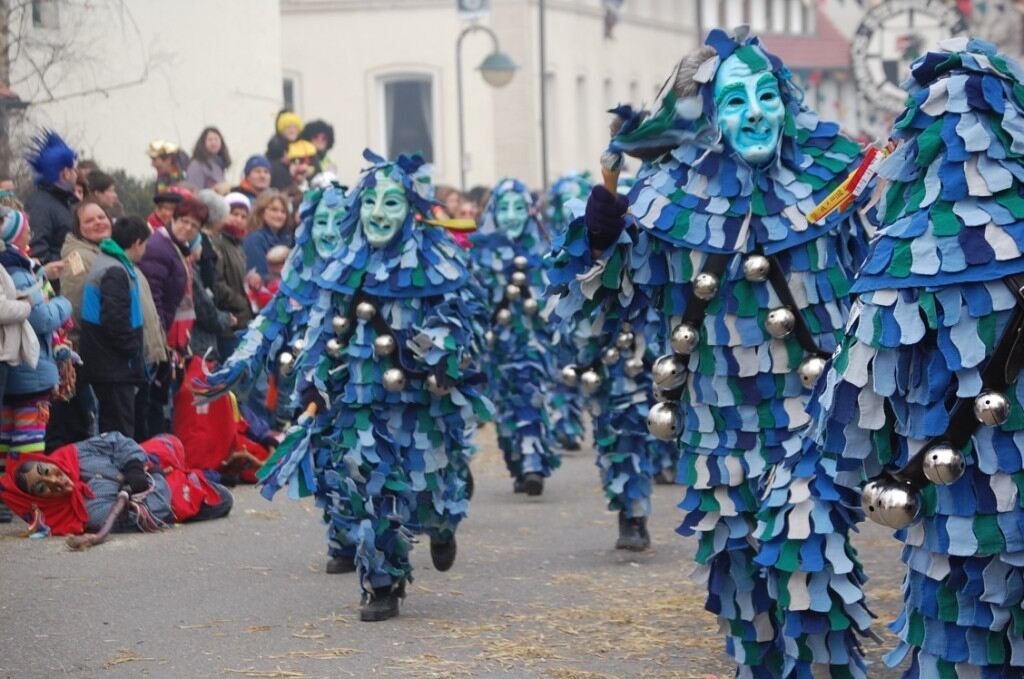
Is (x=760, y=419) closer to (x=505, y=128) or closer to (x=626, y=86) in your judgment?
(x=505, y=128)

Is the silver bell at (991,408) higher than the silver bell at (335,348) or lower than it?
lower

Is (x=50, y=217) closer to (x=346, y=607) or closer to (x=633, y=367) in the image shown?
(x=633, y=367)

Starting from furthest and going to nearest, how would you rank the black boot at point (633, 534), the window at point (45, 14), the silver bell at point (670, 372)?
the window at point (45, 14), the black boot at point (633, 534), the silver bell at point (670, 372)

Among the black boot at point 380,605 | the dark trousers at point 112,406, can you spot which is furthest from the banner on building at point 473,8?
the black boot at point 380,605

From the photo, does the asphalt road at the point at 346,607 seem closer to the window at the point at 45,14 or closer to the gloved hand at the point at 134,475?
the gloved hand at the point at 134,475

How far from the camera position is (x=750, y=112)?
6863mm

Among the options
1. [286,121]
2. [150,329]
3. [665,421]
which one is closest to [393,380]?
[665,421]

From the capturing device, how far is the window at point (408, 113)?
34.4 metres

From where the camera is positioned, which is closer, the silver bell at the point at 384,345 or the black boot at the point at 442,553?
the silver bell at the point at 384,345

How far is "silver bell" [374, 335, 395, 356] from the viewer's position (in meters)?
8.56

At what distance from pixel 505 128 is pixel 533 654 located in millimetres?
27214

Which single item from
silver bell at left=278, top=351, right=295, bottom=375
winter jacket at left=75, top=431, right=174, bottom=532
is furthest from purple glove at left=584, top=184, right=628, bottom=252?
winter jacket at left=75, top=431, right=174, bottom=532

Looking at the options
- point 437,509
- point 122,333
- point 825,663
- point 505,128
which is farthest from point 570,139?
point 825,663

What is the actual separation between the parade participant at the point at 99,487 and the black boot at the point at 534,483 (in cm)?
255
